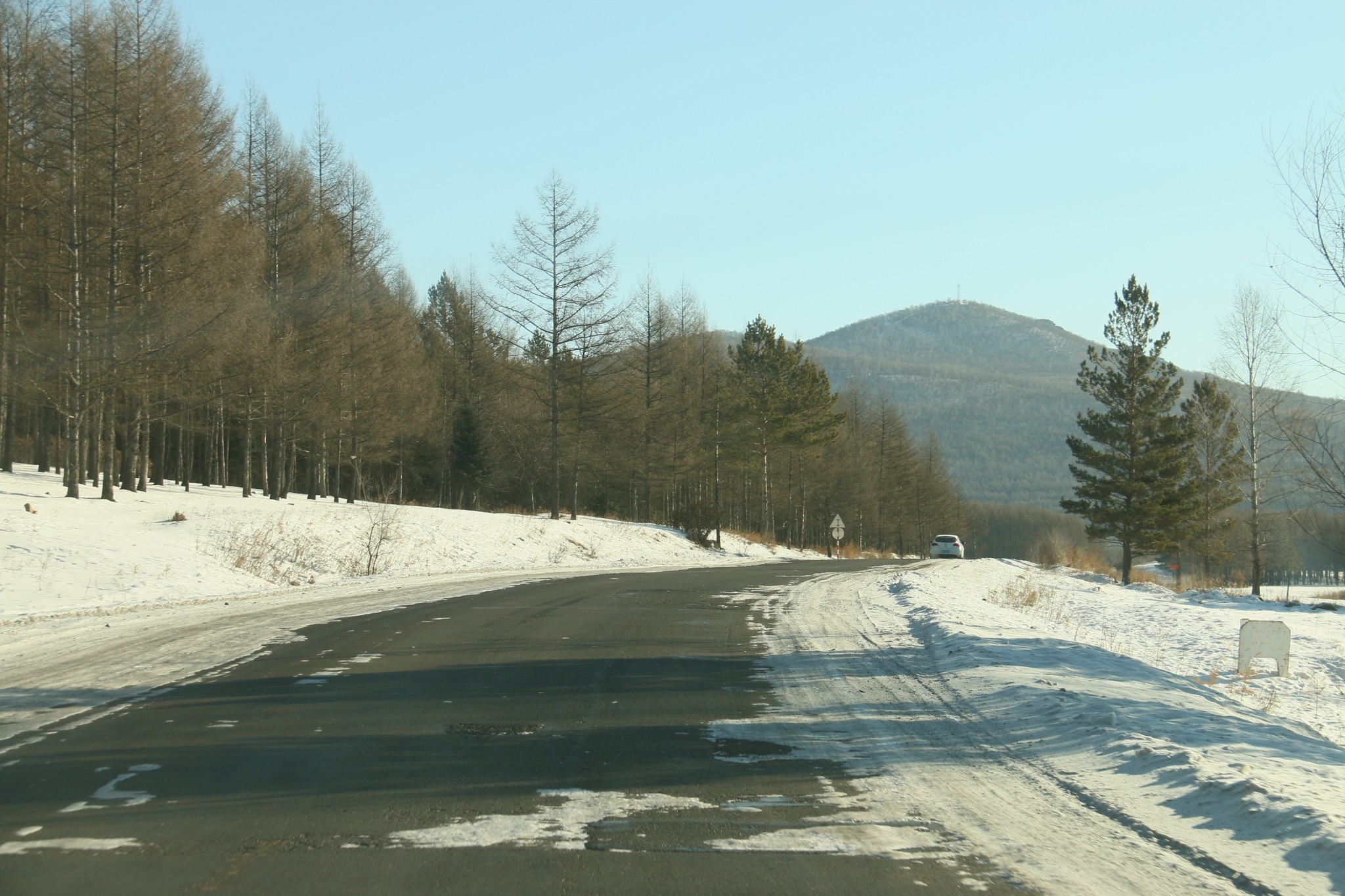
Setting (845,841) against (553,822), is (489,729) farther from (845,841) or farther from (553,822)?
(845,841)

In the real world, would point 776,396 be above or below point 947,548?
above

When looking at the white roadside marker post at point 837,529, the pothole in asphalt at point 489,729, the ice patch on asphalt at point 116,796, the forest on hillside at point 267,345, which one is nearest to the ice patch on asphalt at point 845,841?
the pothole in asphalt at point 489,729

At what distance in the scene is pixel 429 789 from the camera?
554 centimetres

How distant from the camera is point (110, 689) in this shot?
26.9 ft

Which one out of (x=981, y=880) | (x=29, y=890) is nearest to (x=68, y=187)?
(x=29, y=890)

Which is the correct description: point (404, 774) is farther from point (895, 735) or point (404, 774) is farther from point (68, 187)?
point (68, 187)

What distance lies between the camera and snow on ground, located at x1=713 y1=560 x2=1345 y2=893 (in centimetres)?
462

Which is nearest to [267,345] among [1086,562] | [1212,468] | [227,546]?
[227,546]

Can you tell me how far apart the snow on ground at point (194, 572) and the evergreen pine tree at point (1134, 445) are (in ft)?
84.6

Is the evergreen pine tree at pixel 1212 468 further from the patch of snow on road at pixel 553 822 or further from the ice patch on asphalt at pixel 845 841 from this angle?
the patch of snow on road at pixel 553 822

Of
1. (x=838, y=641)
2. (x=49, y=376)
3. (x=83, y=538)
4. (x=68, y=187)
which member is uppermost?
(x=68, y=187)

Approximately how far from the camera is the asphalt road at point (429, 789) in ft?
14.0

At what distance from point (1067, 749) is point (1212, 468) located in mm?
55142

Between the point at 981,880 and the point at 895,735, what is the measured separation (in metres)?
2.79
